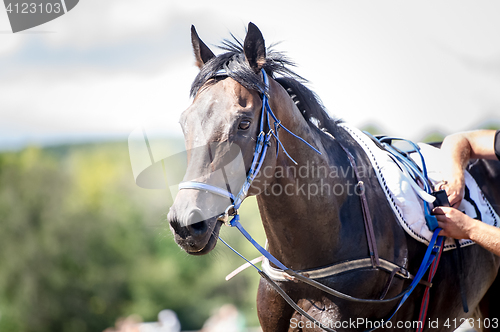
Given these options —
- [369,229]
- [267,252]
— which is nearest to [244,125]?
[267,252]

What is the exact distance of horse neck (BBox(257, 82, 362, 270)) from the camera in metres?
2.58

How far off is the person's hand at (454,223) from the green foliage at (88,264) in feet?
80.7

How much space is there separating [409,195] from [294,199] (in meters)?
0.86

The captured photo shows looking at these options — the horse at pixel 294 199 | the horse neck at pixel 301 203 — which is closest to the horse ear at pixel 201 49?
the horse at pixel 294 199

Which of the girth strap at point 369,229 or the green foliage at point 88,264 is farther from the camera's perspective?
the green foliage at point 88,264

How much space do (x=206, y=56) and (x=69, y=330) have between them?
3571cm

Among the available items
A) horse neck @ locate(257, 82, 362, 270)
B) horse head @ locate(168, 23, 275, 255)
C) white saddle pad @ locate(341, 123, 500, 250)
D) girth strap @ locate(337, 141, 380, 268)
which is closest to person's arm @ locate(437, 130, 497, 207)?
white saddle pad @ locate(341, 123, 500, 250)

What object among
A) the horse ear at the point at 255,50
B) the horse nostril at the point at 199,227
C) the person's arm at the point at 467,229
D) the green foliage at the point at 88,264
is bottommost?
the green foliage at the point at 88,264

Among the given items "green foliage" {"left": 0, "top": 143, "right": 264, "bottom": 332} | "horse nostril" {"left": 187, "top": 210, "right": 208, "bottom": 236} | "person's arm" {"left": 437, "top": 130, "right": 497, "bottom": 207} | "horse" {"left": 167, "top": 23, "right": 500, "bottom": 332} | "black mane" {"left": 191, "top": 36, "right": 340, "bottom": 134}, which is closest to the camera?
A: "horse nostril" {"left": 187, "top": 210, "right": 208, "bottom": 236}

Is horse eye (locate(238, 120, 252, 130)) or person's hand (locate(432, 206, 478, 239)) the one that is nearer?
horse eye (locate(238, 120, 252, 130))

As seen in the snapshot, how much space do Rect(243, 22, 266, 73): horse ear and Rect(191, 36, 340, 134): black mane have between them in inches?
1.8

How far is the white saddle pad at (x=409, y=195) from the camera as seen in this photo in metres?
2.86

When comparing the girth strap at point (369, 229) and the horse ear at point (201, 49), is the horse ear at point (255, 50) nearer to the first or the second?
the horse ear at point (201, 49)

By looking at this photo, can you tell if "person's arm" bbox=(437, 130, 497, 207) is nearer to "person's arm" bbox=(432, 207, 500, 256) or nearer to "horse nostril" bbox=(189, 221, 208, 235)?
"person's arm" bbox=(432, 207, 500, 256)
